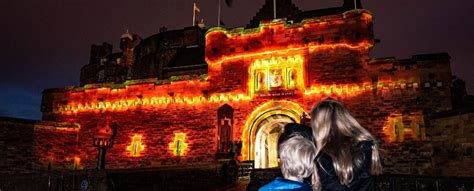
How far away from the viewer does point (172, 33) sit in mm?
30781

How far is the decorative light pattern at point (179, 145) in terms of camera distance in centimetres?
1792

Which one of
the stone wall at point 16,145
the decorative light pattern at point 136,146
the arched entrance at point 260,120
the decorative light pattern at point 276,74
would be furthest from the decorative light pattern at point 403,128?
the stone wall at point 16,145

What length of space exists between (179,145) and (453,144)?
12.6 m

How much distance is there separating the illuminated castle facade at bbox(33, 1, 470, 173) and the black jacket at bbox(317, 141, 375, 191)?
1353cm

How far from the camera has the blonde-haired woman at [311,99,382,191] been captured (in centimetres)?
219

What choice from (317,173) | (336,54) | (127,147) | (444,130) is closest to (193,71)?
(127,147)

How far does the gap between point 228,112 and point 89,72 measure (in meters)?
25.5

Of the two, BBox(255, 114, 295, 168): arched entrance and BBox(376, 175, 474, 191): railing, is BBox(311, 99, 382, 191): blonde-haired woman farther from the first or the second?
BBox(255, 114, 295, 168): arched entrance

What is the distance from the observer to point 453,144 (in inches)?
505

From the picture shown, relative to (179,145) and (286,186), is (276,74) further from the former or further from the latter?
(286,186)

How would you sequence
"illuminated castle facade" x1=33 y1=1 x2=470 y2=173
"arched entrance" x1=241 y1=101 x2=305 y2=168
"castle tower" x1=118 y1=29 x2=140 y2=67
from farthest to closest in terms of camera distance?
"castle tower" x1=118 y1=29 x2=140 y2=67 → "arched entrance" x1=241 y1=101 x2=305 y2=168 → "illuminated castle facade" x1=33 y1=1 x2=470 y2=173

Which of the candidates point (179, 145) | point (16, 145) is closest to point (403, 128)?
point (179, 145)

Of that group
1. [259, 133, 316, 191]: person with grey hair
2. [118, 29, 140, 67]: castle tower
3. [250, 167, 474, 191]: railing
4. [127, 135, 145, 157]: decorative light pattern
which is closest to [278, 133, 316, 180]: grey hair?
[259, 133, 316, 191]: person with grey hair

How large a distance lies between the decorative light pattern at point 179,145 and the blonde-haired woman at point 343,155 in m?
16.0
